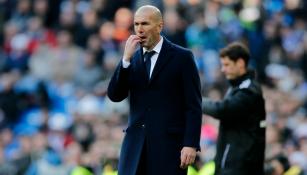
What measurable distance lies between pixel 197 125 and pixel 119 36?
11.0 meters

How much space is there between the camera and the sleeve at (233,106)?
30.5ft

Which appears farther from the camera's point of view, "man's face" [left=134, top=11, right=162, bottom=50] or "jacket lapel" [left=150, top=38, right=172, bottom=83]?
"jacket lapel" [left=150, top=38, right=172, bottom=83]

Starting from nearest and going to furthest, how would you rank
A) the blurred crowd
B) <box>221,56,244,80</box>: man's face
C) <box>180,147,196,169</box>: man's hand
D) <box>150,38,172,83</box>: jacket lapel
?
<box>180,147,196,169</box>: man's hand < <box>150,38,172,83</box>: jacket lapel < <box>221,56,244,80</box>: man's face < the blurred crowd

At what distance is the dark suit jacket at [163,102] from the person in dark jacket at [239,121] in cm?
118

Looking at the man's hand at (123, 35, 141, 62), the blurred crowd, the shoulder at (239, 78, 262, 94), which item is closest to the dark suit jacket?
the man's hand at (123, 35, 141, 62)

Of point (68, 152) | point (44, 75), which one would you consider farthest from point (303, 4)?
point (68, 152)

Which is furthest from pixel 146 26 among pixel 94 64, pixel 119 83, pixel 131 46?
pixel 94 64

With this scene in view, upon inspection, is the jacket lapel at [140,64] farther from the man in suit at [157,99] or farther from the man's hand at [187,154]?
the man's hand at [187,154]

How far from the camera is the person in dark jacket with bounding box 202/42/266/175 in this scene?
9.34m

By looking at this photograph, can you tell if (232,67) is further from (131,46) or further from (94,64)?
(94,64)

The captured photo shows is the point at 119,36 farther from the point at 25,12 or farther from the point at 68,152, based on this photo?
the point at 68,152

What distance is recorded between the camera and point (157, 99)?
8.17 meters

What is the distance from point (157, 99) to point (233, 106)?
4.32 ft

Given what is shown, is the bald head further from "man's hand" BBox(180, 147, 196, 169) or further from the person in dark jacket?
the person in dark jacket
